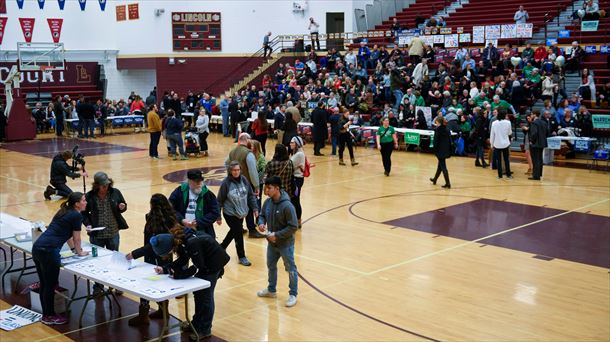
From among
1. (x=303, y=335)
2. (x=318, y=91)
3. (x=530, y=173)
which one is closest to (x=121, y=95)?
(x=318, y=91)

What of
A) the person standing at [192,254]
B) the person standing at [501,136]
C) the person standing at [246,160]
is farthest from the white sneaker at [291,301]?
the person standing at [501,136]

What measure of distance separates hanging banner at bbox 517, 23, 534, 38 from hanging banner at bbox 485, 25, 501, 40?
86 centimetres

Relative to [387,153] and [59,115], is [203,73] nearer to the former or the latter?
[59,115]

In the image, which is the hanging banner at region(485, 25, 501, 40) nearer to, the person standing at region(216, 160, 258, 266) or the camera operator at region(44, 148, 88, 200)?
the camera operator at region(44, 148, 88, 200)

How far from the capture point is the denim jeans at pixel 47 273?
805 centimetres

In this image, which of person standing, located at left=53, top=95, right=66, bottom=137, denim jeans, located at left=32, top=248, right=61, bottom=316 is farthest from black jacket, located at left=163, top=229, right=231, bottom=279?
person standing, located at left=53, top=95, right=66, bottom=137

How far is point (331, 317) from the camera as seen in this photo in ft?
27.8

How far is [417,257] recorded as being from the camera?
36.5ft

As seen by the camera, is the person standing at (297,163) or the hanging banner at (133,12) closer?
the person standing at (297,163)

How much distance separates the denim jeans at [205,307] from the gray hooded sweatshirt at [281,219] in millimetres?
1145

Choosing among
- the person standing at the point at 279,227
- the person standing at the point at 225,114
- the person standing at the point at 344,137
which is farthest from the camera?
the person standing at the point at 225,114

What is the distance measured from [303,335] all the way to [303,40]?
1143 inches

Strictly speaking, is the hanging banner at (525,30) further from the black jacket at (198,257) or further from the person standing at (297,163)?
the black jacket at (198,257)

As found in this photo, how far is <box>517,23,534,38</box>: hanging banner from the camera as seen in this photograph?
88.2ft
